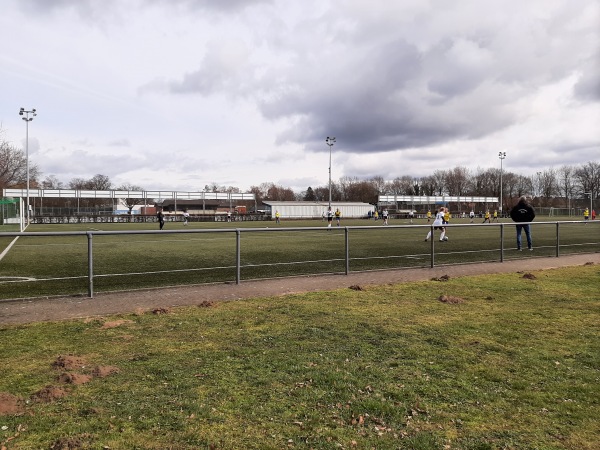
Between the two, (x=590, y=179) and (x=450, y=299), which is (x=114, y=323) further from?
(x=590, y=179)

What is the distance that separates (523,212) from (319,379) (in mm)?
14345

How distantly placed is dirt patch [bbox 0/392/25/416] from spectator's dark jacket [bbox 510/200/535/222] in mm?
15765

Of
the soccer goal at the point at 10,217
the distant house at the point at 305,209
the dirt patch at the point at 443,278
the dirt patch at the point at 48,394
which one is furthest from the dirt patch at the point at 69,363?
the distant house at the point at 305,209

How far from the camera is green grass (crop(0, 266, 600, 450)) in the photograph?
9.66 feet

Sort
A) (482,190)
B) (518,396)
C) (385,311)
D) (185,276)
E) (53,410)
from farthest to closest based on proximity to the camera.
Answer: (482,190) → (185,276) → (385,311) → (518,396) → (53,410)

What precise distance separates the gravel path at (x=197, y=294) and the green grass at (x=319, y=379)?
0.67 m

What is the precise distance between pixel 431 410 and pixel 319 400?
85 centimetres

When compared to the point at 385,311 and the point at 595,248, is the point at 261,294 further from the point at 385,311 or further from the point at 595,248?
the point at 595,248

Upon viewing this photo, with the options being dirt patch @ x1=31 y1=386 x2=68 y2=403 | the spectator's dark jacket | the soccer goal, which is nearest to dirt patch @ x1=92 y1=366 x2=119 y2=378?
dirt patch @ x1=31 y1=386 x2=68 y2=403

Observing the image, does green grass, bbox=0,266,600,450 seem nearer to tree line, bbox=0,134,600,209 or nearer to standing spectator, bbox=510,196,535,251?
standing spectator, bbox=510,196,535,251

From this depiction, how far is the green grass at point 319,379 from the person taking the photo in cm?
295

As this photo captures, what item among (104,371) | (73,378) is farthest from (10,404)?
(104,371)

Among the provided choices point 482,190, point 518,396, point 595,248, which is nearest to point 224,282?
point 518,396

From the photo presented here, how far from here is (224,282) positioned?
9.14 m
